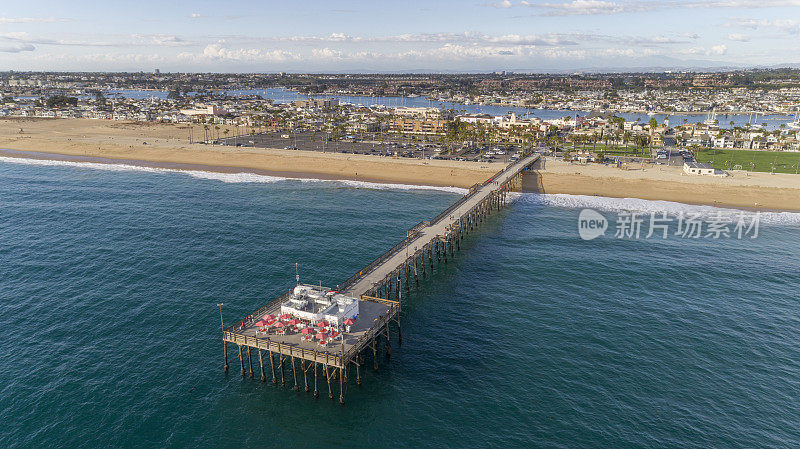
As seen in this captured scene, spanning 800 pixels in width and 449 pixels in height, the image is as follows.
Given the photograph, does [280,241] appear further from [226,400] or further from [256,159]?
[256,159]

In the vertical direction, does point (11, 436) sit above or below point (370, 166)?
below

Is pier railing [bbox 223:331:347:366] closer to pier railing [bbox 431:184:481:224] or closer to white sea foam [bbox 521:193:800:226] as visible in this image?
pier railing [bbox 431:184:481:224]

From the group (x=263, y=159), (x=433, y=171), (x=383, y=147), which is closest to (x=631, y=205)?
(x=433, y=171)

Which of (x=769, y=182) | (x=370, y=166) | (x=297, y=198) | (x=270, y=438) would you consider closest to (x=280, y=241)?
(x=297, y=198)

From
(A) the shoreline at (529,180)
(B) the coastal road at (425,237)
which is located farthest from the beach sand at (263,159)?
(B) the coastal road at (425,237)

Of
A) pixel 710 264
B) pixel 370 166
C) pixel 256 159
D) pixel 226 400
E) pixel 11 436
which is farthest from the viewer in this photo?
pixel 256 159

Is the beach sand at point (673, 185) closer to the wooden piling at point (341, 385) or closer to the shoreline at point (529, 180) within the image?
the shoreline at point (529, 180)
